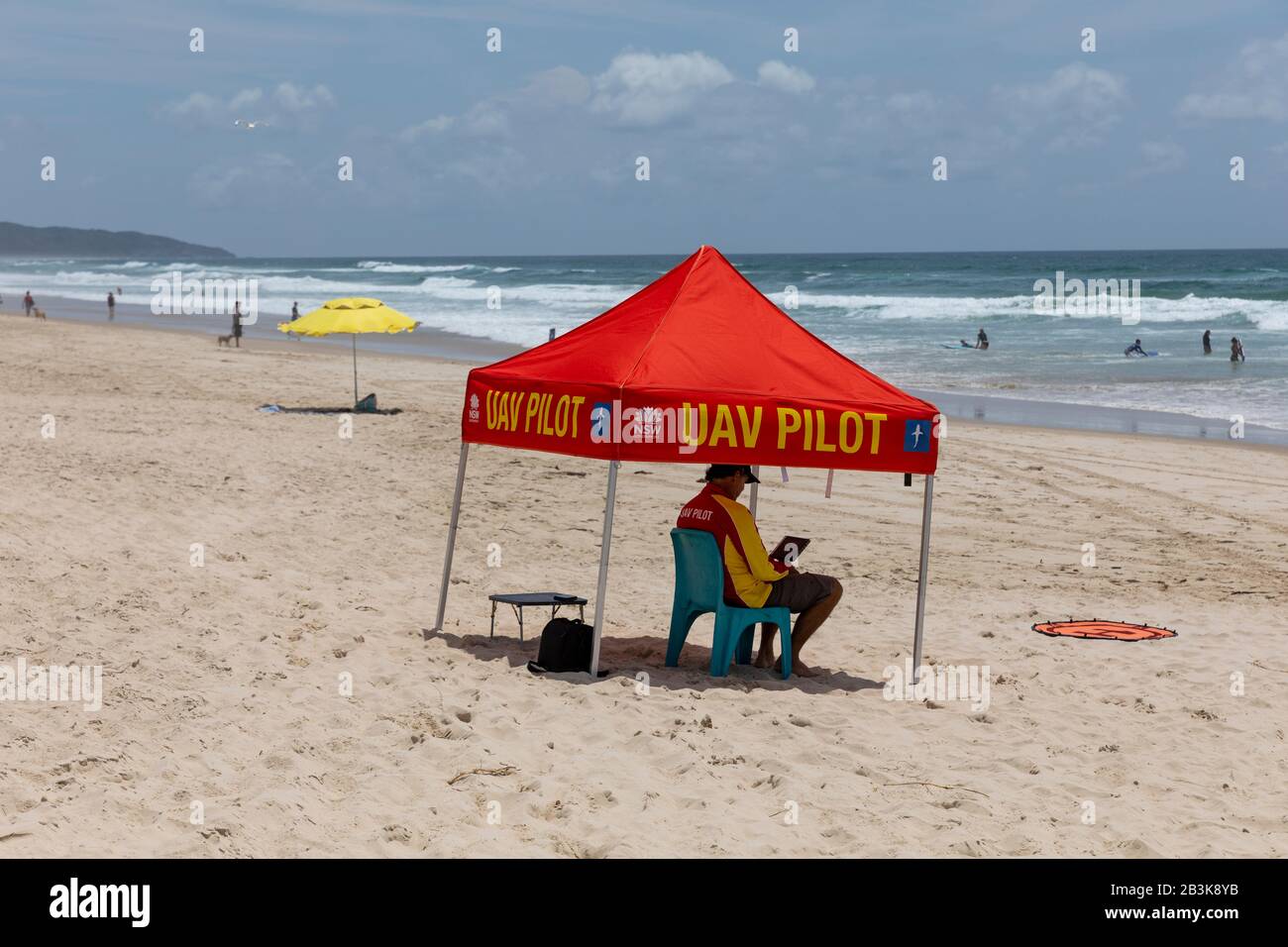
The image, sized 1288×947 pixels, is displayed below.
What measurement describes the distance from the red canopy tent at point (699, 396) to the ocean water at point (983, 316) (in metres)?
15.4

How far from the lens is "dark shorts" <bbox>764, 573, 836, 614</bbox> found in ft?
23.8

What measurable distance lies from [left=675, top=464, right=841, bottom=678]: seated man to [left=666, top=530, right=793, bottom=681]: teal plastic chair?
0.16ft

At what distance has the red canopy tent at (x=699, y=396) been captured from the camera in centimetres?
670

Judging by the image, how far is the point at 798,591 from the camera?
7.28 metres

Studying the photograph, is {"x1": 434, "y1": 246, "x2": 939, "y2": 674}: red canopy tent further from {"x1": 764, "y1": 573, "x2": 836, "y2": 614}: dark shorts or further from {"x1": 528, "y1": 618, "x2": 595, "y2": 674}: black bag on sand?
{"x1": 764, "y1": 573, "x2": 836, "y2": 614}: dark shorts

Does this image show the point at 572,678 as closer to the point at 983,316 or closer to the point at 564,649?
the point at 564,649

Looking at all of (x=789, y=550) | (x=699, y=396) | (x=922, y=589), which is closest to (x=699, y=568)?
(x=789, y=550)

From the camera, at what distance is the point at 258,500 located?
11.1 meters

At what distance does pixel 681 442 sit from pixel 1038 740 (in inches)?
86.0

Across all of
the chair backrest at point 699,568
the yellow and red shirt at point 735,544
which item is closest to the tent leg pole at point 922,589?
the yellow and red shirt at point 735,544

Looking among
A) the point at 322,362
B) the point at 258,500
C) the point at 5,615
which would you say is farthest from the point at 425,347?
the point at 5,615

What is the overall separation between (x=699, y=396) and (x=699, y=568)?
0.97 meters

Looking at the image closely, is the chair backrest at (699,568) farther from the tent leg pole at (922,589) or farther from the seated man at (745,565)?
the tent leg pole at (922,589)
